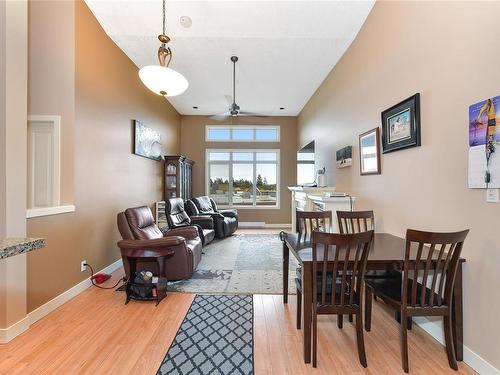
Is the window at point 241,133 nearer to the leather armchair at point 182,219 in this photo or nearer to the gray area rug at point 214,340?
the leather armchair at point 182,219

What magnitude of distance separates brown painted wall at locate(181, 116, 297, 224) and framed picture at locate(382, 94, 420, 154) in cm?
493

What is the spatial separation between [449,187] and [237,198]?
6206 millimetres

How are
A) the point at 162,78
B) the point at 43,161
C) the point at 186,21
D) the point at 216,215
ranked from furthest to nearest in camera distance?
1. the point at 216,215
2. the point at 186,21
3. the point at 43,161
4. the point at 162,78

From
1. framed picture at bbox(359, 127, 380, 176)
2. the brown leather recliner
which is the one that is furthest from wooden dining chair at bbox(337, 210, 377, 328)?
the brown leather recliner

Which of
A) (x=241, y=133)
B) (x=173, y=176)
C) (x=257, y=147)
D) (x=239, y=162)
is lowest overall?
(x=173, y=176)

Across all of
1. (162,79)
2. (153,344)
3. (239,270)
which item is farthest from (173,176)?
(153,344)

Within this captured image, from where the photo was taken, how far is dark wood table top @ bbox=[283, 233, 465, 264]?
186 cm

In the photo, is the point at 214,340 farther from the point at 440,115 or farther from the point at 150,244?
the point at 440,115

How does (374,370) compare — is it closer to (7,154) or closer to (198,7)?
(7,154)

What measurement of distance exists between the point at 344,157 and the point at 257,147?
4.12 meters

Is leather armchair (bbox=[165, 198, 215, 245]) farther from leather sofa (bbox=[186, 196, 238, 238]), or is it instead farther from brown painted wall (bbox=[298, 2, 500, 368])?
brown painted wall (bbox=[298, 2, 500, 368])

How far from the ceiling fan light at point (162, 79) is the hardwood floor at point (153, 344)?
229 cm

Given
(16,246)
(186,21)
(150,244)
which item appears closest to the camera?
(16,246)

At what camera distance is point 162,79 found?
2.40 metres
